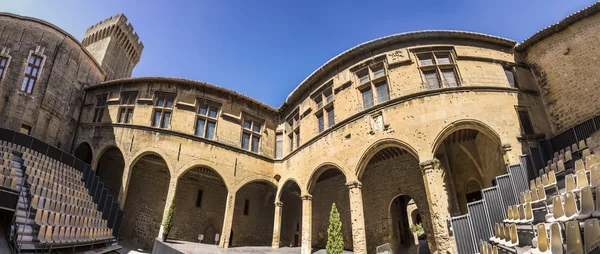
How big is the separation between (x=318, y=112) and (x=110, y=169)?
13323 millimetres

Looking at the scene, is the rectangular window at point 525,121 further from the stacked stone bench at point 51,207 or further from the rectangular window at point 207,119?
the stacked stone bench at point 51,207

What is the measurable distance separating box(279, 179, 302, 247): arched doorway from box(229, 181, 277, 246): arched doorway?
92cm

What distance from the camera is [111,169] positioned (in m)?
16.6

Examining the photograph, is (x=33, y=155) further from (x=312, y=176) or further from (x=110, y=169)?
(x=312, y=176)

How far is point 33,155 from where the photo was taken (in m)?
11.8

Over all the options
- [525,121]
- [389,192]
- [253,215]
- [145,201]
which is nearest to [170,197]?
[145,201]

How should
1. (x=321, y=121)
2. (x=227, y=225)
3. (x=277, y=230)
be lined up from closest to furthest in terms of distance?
(x=227, y=225) < (x=277, y=230) < (x=321, y=121)

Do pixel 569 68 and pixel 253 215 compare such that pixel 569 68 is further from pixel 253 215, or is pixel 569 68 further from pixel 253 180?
pixel 253 215

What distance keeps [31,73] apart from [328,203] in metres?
18.4

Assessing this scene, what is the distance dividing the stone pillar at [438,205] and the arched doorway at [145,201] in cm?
1366

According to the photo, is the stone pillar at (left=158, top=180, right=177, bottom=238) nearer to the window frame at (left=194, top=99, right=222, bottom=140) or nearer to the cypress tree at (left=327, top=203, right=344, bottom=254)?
the window frame at (left=194, top=99, right=222, bottom=140)

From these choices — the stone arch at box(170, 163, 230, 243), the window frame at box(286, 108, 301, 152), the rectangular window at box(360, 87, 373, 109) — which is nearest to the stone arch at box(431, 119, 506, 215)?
the rectangular window at box(360, 87, 373, 109)

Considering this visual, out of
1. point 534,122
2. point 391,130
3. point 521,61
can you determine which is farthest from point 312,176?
point 521,61

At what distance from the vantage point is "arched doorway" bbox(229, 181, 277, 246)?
17172 mm
